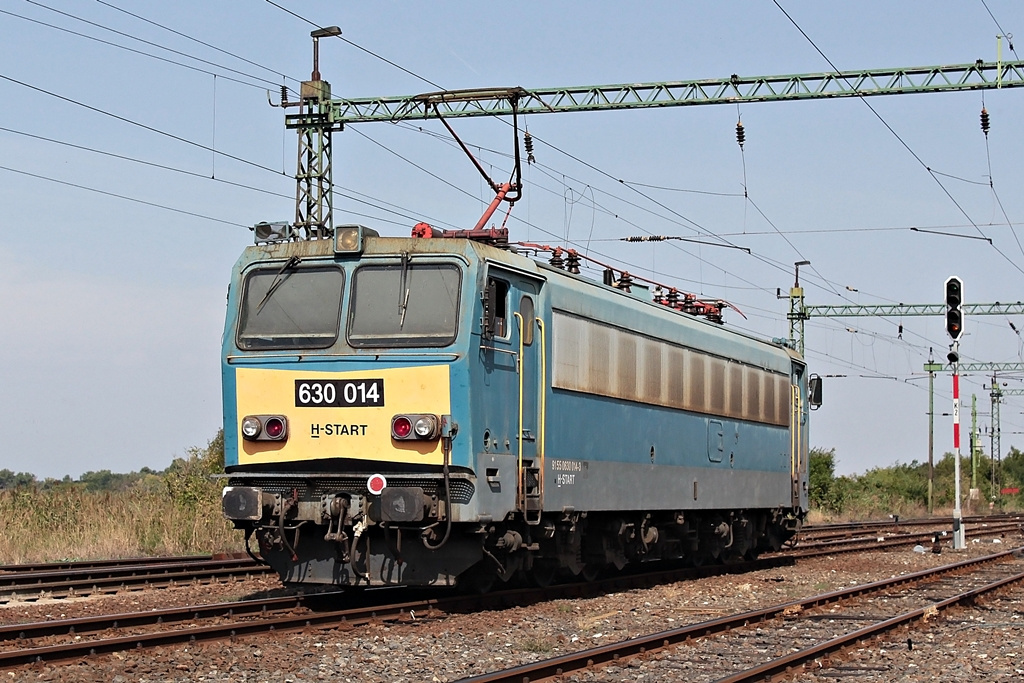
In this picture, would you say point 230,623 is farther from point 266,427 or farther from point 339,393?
point 339,393

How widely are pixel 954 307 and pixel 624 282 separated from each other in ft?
25.5

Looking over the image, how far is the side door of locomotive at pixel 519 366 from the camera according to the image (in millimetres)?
13547

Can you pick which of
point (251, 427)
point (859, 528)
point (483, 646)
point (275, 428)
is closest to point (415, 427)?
point (275, 428)

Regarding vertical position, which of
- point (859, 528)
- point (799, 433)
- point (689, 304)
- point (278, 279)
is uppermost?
point (689, 304)

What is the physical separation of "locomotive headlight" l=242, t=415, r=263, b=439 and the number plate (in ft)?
1.44

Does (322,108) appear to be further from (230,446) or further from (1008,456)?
(1008,456)

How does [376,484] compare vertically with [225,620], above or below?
above

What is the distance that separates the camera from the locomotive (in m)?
12.9

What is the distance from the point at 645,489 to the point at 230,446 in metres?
6.08

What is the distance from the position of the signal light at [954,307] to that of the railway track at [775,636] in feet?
17.0

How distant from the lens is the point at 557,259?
16.5 metres

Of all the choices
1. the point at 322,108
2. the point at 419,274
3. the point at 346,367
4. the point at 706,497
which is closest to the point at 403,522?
the point at 346,367

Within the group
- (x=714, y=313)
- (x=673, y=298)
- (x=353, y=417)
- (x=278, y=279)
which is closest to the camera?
(x=353, y=417)

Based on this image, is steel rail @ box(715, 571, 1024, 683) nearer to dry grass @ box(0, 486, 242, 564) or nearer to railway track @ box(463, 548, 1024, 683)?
railway track @ box(463, 548, 1024, 683)
